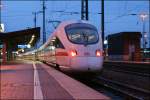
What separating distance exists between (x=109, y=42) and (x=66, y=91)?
57.7 meters

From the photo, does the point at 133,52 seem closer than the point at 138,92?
No

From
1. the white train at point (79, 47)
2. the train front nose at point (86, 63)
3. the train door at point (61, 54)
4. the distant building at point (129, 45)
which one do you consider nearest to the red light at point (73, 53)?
the white train at point (79, 47)

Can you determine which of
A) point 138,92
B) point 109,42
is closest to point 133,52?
point 109,42

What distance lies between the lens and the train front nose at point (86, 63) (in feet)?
83.2

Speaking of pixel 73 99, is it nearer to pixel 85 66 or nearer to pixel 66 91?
pixel 66 91

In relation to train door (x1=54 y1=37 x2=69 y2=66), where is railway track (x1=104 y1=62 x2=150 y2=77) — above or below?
below

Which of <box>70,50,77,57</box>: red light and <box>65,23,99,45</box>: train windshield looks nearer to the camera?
<box>70,50,77,57</box>: red light

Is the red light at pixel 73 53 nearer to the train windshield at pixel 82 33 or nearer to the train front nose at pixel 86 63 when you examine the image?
the train front nose at pixel 86 63

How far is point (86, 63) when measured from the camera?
2538cm

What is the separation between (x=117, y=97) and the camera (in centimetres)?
1947

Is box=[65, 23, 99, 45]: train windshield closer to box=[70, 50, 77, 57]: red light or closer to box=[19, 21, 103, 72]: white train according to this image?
box=[19, 21, 103, 72]: white train

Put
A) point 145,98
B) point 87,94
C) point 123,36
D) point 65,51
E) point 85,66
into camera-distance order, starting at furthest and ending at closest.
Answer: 1. point 123,36
2. point 65,51
3. point 85,66
4. point 145,98
5. point 87,94

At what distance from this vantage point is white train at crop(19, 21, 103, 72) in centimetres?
2548

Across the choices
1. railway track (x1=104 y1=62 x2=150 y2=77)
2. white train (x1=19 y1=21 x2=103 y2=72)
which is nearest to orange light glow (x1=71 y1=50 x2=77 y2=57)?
white train (x1=19 y1=21 x2=103 y2=72)
